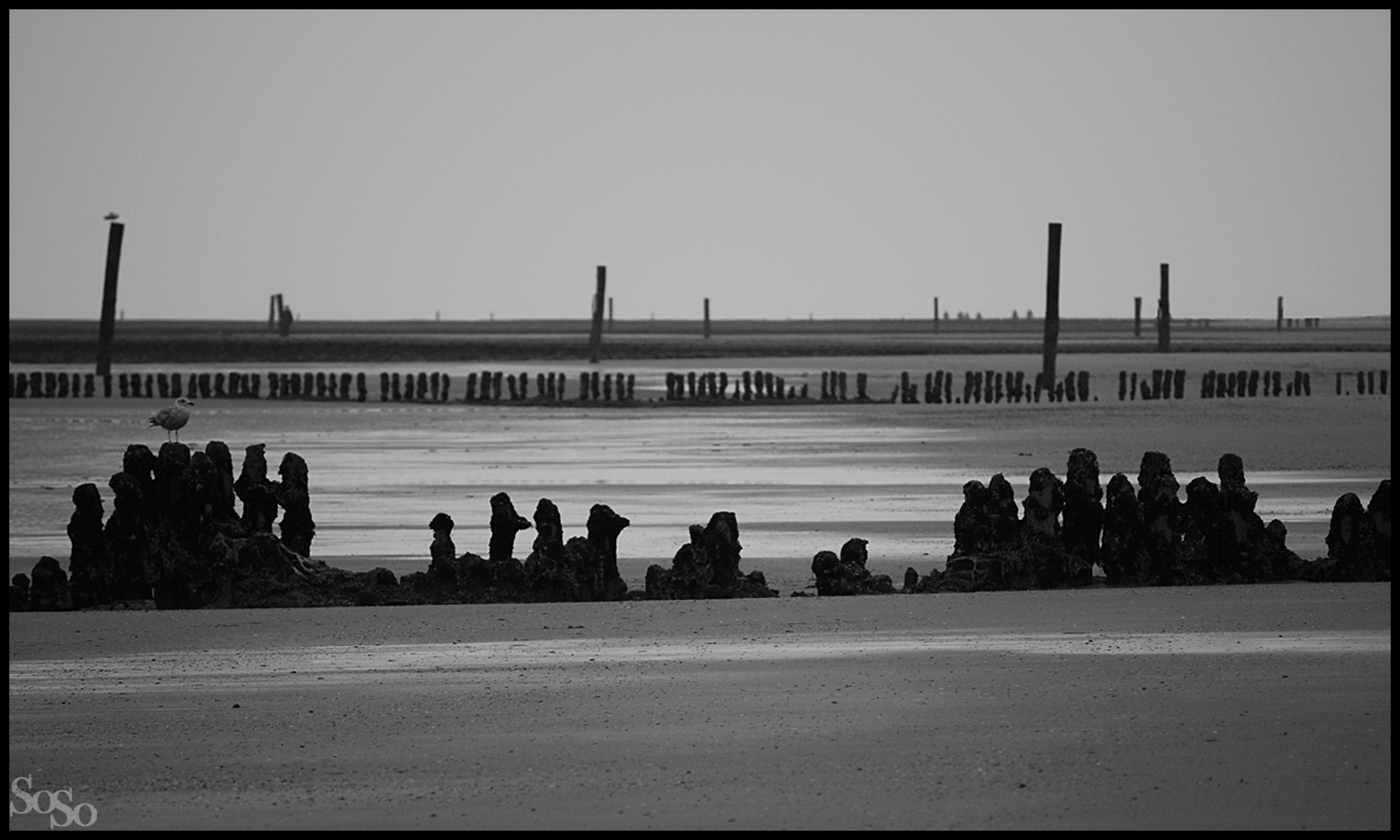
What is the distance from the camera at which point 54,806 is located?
494 centimetres

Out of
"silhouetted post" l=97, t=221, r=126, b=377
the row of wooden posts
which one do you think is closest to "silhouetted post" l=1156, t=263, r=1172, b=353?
the row of wooden posts

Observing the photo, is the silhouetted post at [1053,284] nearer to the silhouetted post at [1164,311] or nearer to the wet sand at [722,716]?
the silhouetted post at [1164,311]

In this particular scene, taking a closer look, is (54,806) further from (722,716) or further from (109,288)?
(109,288)

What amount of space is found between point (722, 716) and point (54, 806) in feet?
6.83

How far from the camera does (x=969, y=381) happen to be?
31266 mm

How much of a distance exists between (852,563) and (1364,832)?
13.9ft

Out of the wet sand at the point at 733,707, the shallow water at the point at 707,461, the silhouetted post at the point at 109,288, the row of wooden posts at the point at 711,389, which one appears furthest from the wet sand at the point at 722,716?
the silhouetted post at the point at 109,288

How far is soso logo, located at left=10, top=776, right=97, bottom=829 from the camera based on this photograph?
483 centimetres

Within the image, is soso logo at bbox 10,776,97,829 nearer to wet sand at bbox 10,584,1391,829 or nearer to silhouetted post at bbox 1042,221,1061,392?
wet sand at bbox 10,584,1391,829

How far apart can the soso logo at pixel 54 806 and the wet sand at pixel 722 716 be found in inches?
2.2

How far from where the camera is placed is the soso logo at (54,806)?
483cm

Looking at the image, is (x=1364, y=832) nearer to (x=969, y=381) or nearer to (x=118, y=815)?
(x=118, y=815)

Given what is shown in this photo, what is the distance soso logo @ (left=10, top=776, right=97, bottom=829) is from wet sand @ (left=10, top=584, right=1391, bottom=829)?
55mm

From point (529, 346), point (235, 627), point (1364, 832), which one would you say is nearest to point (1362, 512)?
point (1364, 832)
